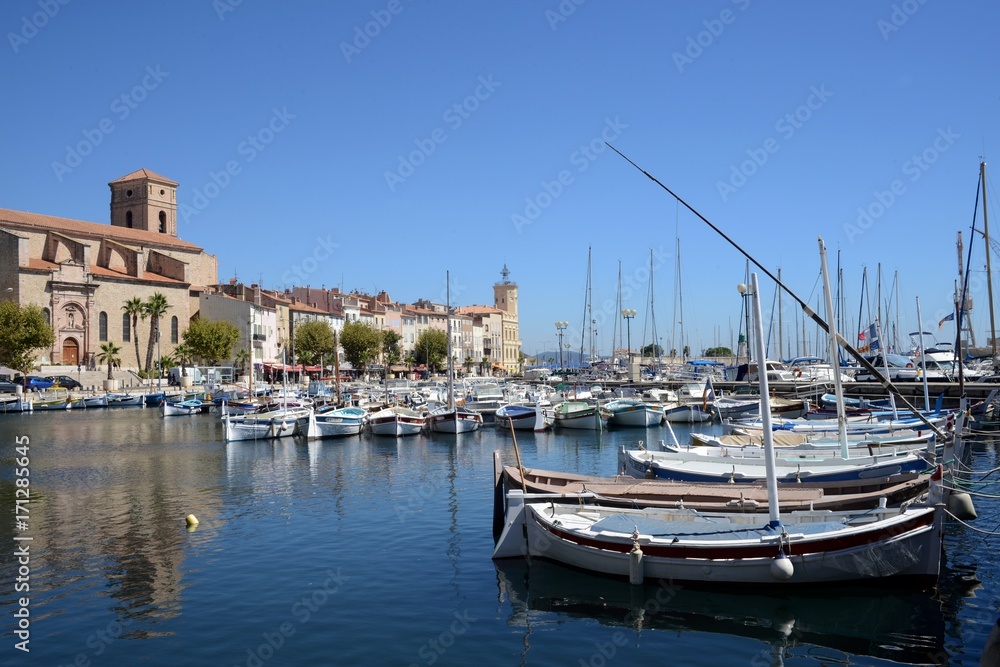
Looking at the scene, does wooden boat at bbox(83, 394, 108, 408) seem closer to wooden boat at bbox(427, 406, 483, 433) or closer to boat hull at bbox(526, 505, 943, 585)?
wooden boat at bbox(427, 406, 483, 433)

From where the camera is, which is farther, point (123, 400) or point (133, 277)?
point (133, 277)

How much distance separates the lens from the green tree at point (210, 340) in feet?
300

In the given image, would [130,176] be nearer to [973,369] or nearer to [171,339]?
[171,339]

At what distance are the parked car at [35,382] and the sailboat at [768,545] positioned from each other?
254 feet

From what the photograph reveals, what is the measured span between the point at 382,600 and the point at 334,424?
30.9 m

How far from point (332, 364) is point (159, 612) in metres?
96.1

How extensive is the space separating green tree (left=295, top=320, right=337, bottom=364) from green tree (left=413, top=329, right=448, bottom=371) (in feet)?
74.9

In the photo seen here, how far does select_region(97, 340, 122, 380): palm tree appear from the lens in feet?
293

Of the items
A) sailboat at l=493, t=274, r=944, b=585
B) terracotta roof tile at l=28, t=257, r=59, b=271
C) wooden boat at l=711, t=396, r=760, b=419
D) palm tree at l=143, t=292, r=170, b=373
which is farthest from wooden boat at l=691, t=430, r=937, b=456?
terracotta roof tile at l=28, t=257, r=59, b=271

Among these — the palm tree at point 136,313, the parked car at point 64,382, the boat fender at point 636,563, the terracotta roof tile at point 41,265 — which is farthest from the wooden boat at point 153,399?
the boat fender at point 636,563

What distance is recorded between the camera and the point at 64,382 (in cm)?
8181

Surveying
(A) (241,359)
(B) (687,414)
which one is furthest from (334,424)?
(A) (241,359)

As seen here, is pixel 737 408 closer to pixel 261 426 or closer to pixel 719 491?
pixel 261 426

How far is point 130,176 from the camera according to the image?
4628 inches
